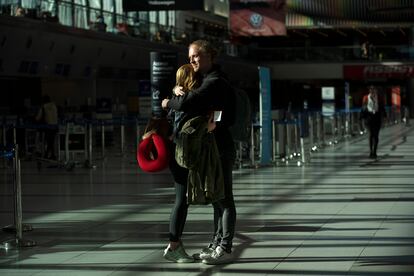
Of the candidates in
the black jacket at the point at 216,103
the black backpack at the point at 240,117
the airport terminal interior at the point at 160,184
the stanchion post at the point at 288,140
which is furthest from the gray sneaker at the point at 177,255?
the stanchion post at the point at 288,140

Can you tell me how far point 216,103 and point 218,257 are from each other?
1.22 metres

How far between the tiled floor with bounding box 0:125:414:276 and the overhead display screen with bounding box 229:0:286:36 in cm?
1781

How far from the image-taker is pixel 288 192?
1283 centimetres

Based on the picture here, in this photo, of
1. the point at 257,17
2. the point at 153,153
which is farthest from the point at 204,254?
the point at 257,17

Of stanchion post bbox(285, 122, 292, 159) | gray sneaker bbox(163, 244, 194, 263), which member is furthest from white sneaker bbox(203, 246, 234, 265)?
stanchion post bbox(285, 122, 292, 159)

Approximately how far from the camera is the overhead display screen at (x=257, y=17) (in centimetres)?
3419

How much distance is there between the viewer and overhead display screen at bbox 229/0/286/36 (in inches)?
1346

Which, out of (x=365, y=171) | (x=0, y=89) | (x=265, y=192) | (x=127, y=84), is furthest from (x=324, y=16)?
(x=265, y=192)

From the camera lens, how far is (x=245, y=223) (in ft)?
31.2

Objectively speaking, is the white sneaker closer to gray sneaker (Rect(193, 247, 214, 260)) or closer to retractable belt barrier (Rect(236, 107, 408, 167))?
gray sneaker (Rect(193, 247, 214, 260))

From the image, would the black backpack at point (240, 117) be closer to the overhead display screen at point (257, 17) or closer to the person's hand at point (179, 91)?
the person's hand at point (179, 91)

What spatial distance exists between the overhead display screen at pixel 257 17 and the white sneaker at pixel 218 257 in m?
27.3

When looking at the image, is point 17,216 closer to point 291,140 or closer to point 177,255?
point 177,255

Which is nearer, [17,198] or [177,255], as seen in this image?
[177,255]
